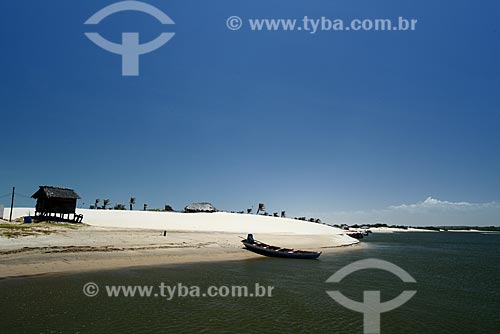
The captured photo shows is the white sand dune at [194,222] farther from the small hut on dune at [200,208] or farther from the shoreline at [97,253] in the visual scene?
the shoreline at [97,253]

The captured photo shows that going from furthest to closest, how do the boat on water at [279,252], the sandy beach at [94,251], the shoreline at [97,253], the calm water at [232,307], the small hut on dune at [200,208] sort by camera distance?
the small hut on dune at [200,208]
the boat on water at [279,252]
the sandy beach at [94,251]
the shoreline at [97,253]
the calm water at [232,307]

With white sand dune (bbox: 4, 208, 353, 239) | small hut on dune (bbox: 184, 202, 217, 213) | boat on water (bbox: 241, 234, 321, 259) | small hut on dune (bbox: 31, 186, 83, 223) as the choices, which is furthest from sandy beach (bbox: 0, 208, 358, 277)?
small hut on dune (bbox: 184, 202, 217, 213)

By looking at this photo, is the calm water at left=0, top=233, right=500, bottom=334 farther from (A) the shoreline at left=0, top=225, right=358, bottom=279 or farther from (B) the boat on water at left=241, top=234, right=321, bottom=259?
(B) the boat on water at left=241, top=234, right=321, bottom=259

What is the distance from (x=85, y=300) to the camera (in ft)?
51.6

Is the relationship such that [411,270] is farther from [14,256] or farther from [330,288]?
[14,256]

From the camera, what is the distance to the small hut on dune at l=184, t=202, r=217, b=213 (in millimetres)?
92875

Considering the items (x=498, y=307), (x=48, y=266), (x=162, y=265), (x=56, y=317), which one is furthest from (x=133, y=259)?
(x=498, y=307)

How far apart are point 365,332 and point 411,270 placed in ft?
71.8

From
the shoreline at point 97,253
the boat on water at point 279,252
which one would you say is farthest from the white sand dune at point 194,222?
the boat on water at point 279,252

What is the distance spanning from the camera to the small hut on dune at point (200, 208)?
9288 centimetres

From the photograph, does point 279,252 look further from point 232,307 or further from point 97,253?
point 232,307

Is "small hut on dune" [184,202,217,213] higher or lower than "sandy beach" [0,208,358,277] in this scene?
higher

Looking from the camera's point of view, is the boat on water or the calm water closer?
the calm water

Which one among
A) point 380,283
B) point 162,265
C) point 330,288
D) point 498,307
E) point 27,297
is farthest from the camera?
point 162,265
